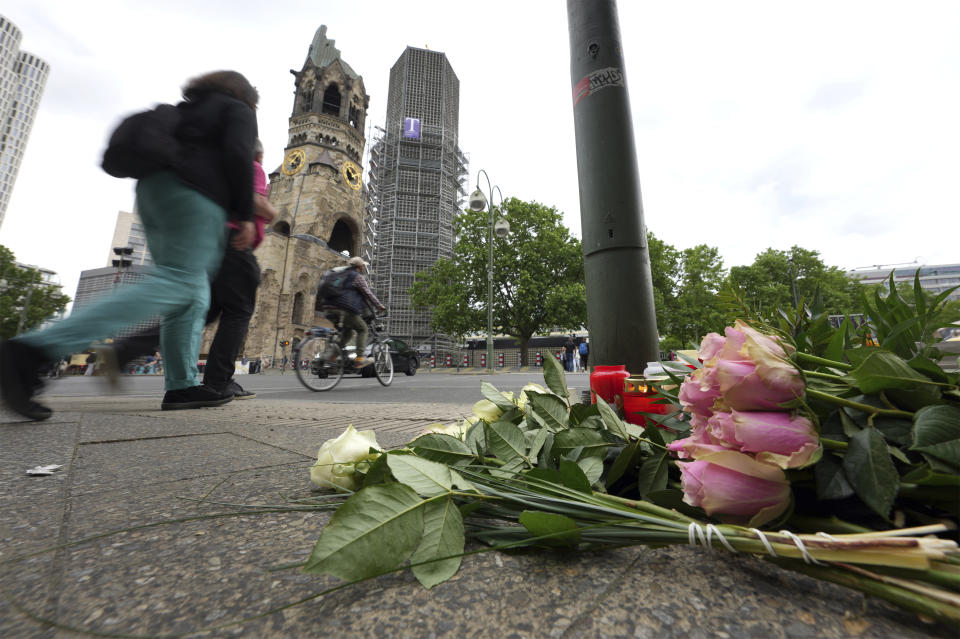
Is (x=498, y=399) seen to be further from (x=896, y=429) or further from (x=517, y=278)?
(x=517, y=278)

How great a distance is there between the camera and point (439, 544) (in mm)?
542

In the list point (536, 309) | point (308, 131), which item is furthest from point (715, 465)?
point (308, 131)

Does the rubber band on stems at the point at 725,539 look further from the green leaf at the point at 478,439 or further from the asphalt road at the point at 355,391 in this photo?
the asphalt road at the point at 355,391

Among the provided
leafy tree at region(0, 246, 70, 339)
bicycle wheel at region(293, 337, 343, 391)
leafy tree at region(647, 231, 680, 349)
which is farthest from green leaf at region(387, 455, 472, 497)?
leafy tree at region(0, 246, 70, 339)

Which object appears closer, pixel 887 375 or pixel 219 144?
pixel 887 375

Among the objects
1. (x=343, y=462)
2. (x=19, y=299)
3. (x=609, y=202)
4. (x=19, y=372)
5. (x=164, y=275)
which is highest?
(x=19, y=299)

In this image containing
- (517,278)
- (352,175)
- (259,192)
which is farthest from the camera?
(352,175)

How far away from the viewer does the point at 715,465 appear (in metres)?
0.55

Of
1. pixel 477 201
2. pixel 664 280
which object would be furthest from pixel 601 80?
pixel 664 280

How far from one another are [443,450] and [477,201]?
1609 cm

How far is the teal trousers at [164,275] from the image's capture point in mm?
1982

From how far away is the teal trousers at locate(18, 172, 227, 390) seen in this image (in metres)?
1.98

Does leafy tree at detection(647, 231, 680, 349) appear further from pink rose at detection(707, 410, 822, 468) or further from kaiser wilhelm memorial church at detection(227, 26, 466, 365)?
pink rose at detection(707, 410, 822, 468)

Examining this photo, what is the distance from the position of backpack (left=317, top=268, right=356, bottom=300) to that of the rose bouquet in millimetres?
5963
